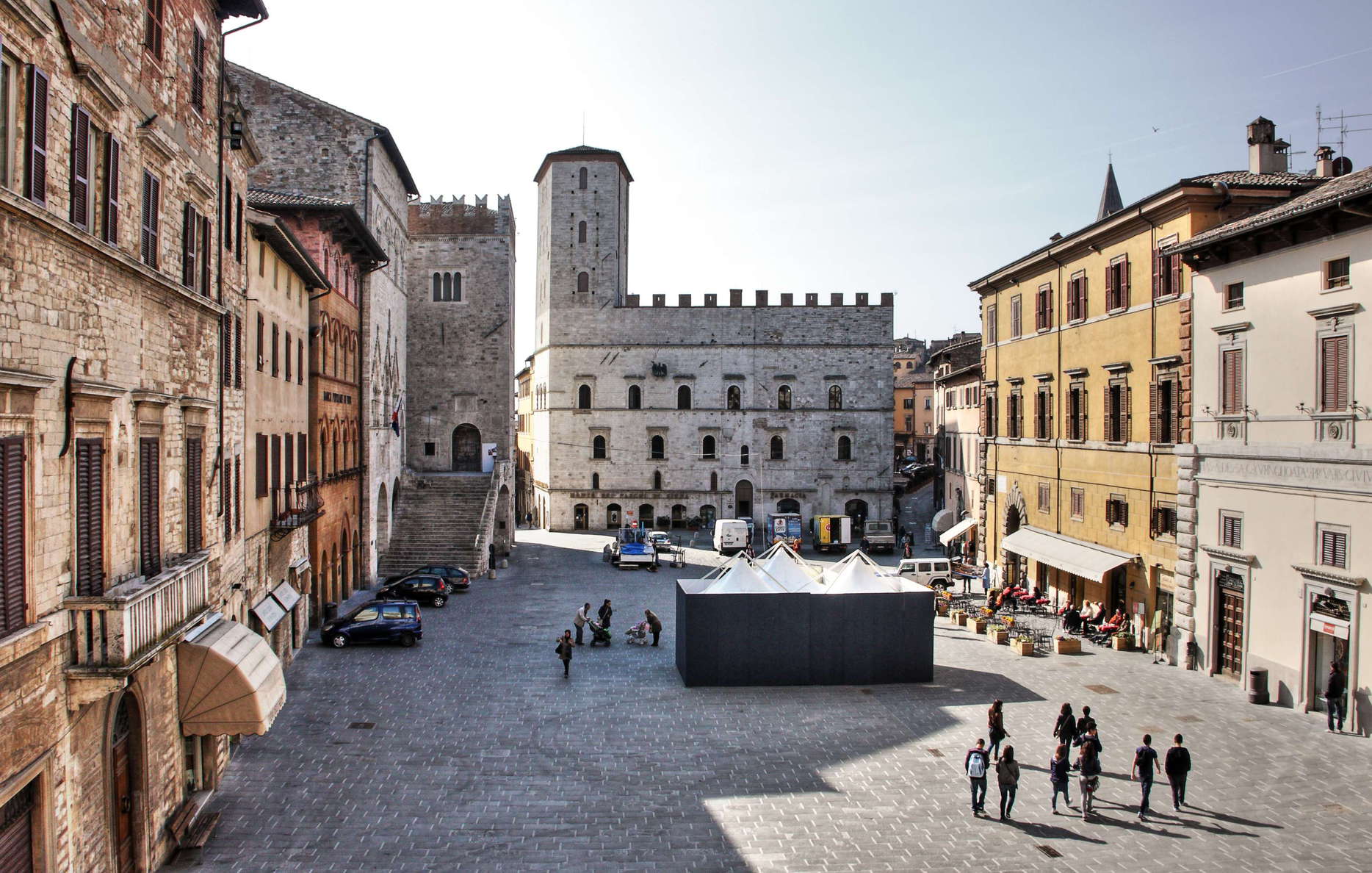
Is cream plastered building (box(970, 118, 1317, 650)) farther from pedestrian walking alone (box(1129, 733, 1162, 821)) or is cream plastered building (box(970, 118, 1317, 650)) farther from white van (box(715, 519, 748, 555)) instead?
white van (box(715, 519, 748, 555))

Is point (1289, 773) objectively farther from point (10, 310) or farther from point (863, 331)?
point (863, 331)

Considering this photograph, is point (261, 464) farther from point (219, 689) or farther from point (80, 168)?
point (80, 168)

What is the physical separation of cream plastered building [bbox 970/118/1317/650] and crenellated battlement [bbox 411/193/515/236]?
86.8ft

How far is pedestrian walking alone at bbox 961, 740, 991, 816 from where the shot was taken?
531 inches

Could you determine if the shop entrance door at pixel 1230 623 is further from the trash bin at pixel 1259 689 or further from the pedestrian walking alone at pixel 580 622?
the pedestrian walking alone at pixel 580 622

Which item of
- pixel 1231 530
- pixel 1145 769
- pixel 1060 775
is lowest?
pixel 1060 775

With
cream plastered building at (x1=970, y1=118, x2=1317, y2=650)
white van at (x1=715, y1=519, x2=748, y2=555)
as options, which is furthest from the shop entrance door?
white van at (x1=715, y1=519, x2=748, y2=555)

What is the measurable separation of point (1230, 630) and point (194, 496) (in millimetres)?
Result: 20666

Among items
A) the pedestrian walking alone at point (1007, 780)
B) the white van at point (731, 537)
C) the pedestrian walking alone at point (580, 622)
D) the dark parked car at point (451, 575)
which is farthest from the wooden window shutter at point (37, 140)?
the white van at point (731, 537)

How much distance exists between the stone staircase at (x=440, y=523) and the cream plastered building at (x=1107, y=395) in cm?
2078

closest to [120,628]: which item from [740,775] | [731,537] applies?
[740,775]

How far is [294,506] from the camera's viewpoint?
924 inches

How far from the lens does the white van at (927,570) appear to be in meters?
35.2

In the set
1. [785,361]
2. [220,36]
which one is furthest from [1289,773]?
[785,361]
